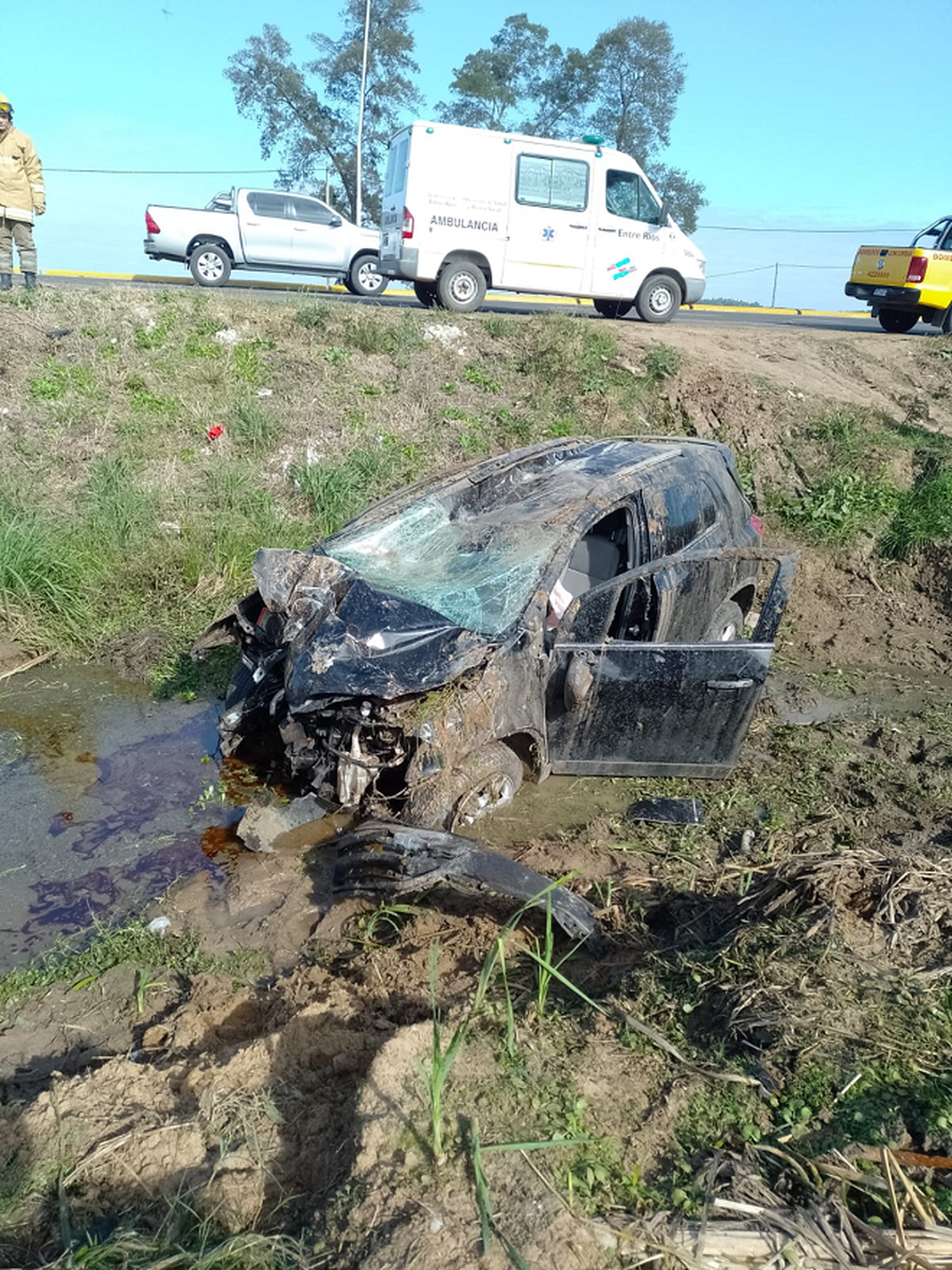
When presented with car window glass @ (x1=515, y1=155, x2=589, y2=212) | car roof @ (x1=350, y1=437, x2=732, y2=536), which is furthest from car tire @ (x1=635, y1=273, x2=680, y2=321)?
car roof @ (x1=350, y1=437, x2=732, y2=536)

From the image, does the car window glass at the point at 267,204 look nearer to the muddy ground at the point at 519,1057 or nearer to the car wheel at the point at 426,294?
the car wheel at the point at 426,294

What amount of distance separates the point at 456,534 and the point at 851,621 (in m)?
4.86

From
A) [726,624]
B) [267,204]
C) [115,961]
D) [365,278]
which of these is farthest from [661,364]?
[115,961]

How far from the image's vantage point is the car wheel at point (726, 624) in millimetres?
6094

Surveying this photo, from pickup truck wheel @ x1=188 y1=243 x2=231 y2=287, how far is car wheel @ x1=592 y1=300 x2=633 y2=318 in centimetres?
629

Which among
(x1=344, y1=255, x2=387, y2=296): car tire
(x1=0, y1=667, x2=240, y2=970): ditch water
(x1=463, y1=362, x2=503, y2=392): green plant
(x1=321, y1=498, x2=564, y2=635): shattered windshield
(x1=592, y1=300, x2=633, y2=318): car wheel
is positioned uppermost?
(x1=344, y1=255, x2=387, y2=296): car tire

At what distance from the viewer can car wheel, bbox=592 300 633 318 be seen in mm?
13727

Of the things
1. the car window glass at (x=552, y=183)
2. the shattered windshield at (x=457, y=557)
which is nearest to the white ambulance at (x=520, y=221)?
the car window glass at (x=552, y=183)

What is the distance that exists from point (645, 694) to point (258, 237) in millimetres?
12900

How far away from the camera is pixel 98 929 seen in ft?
13.4

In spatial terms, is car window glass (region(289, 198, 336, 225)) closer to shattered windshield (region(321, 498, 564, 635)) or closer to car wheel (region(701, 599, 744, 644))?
shattered windshield (region(321, 498, 564, 635))

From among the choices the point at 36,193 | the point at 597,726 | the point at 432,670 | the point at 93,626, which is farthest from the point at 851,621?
the point at 36,193

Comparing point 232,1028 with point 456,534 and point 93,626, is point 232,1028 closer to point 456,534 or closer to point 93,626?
point 456,534

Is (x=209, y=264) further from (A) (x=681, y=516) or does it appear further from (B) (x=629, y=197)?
(A) (x=681, y=516)
